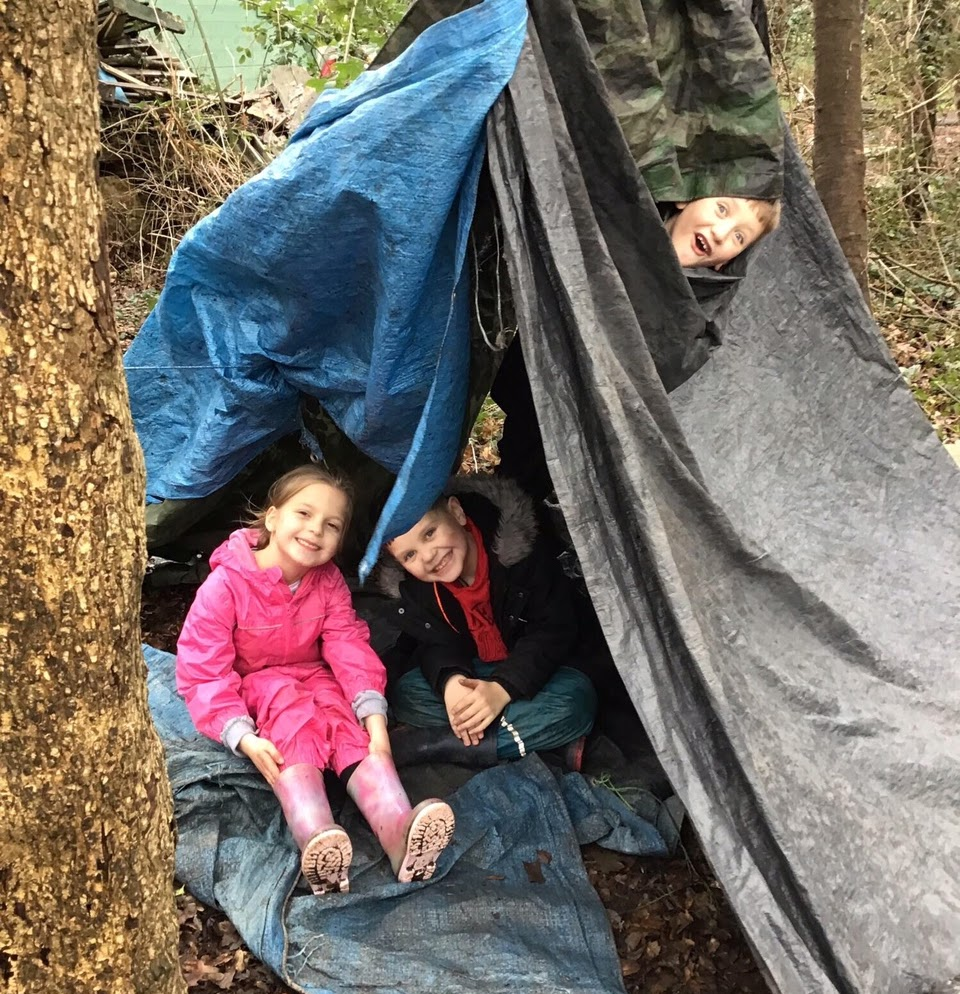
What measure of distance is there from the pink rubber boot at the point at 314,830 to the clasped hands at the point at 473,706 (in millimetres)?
397

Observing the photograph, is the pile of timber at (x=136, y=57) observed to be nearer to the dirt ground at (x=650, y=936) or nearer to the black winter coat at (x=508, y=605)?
the black winter coat at (x=508, y=605)

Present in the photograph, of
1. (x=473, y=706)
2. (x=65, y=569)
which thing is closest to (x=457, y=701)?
(x=473, y=706)

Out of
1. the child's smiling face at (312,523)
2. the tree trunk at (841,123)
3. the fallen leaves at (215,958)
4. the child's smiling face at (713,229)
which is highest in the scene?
the tree trunk at (841,123)

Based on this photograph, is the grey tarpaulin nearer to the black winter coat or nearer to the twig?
the black winter coat

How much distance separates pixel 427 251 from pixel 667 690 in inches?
35.7

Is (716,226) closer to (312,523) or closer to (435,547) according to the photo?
(435,547)

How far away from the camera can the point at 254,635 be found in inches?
97.8

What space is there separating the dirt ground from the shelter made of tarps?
44 cm

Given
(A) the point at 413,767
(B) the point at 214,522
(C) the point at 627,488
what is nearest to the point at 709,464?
(C) the point at 627,488

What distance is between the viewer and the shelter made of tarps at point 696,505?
5.21ft

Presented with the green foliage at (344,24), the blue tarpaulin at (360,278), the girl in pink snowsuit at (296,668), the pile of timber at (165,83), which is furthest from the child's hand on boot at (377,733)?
the pile of timber at (165,83)

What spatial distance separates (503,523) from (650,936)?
1108 mm

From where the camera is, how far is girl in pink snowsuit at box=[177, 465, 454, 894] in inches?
89.6

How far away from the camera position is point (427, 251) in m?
1.72
